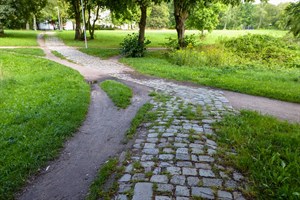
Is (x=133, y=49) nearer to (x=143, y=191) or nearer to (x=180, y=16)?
(x=180, y=16)

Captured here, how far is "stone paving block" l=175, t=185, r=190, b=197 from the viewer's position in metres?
3.15

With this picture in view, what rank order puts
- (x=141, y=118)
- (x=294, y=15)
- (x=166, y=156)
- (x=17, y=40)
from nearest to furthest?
(x=166, y=156) < (x=141, y=118) < (x=294, y=15) < (x=17, y=40)

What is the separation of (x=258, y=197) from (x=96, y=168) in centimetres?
245

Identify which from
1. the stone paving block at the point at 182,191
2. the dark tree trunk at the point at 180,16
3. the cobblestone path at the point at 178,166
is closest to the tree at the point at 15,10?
the dark tree trunk at the point at 180,16

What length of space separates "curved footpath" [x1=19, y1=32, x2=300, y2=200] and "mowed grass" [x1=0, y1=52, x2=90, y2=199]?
0.23 m

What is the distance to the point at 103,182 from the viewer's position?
3475mm

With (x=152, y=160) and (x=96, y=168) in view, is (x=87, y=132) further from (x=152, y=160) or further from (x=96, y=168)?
(x=152, y=160)

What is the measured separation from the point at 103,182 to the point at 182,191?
3.78ft

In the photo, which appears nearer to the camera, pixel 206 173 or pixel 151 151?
pixel 206 173

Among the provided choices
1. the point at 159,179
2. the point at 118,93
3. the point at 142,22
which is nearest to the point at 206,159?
the point at 159,179

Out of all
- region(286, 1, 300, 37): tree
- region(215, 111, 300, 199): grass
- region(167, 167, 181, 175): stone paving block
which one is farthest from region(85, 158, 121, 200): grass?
region(286, 1, 300, 37): tree

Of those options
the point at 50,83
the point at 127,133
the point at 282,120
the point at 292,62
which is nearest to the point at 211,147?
the point at 127,133

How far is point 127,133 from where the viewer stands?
5.12 meters

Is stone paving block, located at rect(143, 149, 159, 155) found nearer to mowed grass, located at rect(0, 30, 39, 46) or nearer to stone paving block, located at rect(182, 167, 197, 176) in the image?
stone paving block, located at rect(182, 167, 197, 176)
